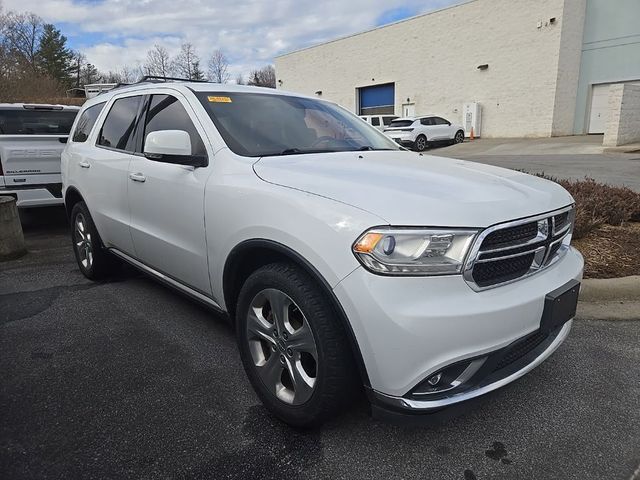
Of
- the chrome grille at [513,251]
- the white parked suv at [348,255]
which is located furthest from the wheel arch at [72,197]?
the chrome grille at [513,251]

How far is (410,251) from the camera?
73.6 inches

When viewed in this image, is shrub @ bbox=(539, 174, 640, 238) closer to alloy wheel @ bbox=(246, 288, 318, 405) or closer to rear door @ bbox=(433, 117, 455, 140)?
alloy wheel @ bbox=(246, 288, 318, 405)

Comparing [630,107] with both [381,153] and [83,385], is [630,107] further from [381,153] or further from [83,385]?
[83,385]

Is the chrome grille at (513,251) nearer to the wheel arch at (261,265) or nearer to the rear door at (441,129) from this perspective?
the wheel arch at (261,265)

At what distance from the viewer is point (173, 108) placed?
10.8 feet

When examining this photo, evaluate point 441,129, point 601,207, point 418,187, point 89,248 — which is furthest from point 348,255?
point 441,129

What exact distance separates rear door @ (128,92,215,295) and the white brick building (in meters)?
24.9

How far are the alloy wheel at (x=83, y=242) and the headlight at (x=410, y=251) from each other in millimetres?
3595

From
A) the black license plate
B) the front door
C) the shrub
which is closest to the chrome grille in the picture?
the black license plate

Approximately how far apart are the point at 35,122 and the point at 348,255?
693 cm

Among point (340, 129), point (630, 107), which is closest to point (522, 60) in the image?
point (630, 107)

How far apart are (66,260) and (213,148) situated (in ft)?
12.7

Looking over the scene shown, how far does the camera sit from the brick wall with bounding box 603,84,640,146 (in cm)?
1767

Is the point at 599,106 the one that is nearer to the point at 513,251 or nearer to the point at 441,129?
the point at 441,129
